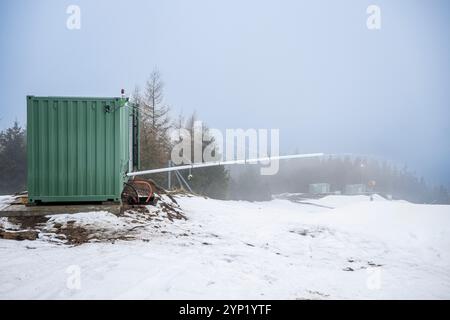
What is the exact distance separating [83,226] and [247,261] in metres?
3.72

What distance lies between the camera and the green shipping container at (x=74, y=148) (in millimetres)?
7430

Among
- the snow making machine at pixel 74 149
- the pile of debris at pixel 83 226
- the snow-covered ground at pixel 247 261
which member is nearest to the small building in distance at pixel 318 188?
the snow-covered ground at pixel 247 261

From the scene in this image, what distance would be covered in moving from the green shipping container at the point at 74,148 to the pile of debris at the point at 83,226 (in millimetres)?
675

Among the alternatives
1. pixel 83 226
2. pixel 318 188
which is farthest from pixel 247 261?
pixel 318 188

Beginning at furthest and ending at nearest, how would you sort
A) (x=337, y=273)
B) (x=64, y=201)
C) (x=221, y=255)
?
(x=64, y=201), (x=221, y=255), (x=337, y=273)

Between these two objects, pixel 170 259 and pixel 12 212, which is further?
pixel 12 212

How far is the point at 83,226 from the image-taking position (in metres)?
6.52

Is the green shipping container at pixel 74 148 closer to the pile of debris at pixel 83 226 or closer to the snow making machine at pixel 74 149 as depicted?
the snow making machine at pixel 74 149

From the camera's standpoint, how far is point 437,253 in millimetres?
6359

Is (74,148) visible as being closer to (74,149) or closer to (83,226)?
(74,149)

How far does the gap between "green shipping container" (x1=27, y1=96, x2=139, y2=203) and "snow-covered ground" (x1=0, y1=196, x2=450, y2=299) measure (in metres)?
1.07

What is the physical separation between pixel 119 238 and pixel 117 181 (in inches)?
80.5
